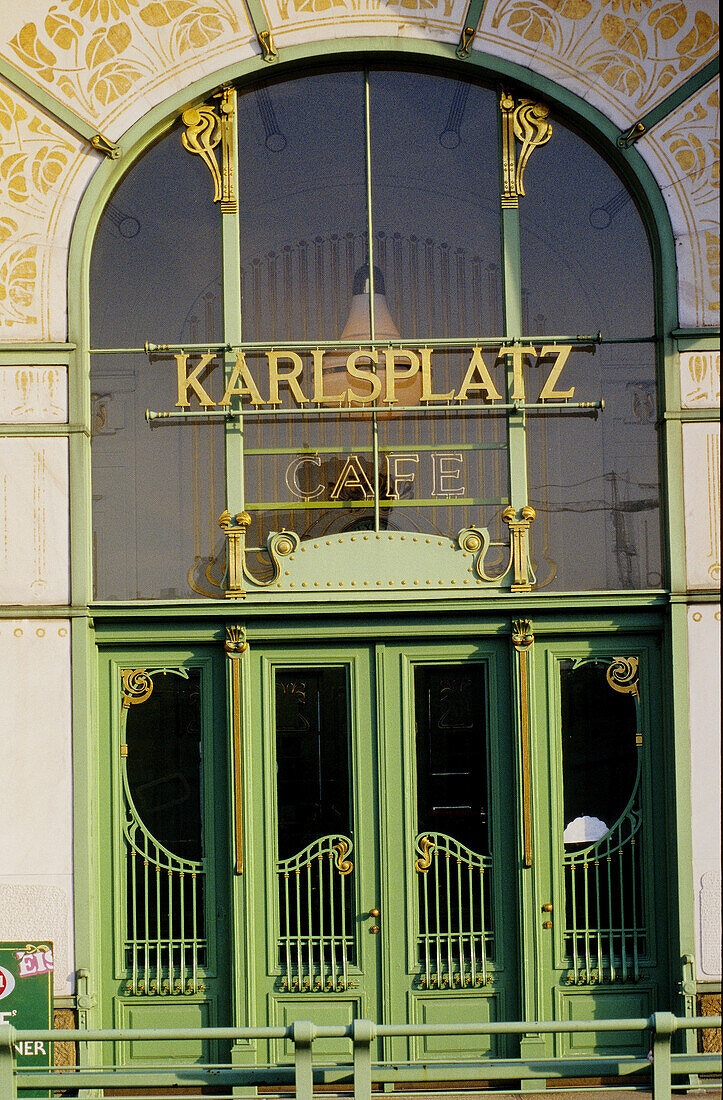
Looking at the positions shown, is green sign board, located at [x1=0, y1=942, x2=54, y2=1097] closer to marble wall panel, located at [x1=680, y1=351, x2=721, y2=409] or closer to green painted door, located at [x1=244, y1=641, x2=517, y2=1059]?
green painted door, located at [x1=244, y1=641, x2=517, y2=1059]

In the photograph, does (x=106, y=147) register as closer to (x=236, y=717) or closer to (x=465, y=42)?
(x=465, y=42)

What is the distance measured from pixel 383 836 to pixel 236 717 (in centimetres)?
122

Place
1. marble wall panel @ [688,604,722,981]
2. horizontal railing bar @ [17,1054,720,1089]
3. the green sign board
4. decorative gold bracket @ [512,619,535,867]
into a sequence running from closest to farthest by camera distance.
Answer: horizontal railing bar @ [17,1054,720,1089] → the green sign board → marble wall panel @ [688,604,722,981] → decorative gold bracket @ [512,619,535,867]

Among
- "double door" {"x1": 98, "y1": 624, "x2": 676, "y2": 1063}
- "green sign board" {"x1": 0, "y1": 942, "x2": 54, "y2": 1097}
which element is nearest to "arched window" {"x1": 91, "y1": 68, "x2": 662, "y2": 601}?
"double door" {"x1": 98, "y1": 624, "x2": 676, "y2": 1063}

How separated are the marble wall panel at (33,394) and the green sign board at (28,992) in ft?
10.9

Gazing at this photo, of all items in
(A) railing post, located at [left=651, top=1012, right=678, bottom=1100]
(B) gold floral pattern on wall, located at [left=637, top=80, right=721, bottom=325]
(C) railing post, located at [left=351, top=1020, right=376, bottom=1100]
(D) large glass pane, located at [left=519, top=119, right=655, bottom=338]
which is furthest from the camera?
(D) large glass pane, located at [left=519, top=119, right=655, bottom=338]

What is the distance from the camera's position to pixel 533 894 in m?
6.95

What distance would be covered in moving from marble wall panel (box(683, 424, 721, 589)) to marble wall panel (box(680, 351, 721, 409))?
0.50ft

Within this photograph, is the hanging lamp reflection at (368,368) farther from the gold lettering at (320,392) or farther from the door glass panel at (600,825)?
the door glass panel at (600,825)

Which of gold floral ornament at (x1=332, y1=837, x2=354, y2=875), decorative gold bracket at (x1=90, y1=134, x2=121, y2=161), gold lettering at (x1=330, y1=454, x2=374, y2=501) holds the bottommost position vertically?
gold floral ornament at (x1=332, y1=837, x2=354, y2=875)

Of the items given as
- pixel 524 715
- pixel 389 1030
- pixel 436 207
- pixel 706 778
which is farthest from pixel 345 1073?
pixel 436 207

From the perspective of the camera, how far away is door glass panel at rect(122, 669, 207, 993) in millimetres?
6984

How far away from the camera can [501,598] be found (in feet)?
23.2

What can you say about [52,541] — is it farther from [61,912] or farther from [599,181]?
[599,181]
